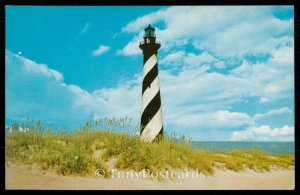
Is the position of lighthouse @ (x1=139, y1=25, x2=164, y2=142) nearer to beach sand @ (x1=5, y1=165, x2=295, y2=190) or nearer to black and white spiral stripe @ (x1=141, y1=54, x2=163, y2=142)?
black and white spiral stripe @ (x1=141, y1=54, x2=163, y2=142)

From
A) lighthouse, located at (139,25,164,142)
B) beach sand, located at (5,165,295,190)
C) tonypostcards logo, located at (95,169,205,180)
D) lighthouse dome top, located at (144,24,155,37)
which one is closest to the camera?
beach sand, located at (5,165,295,190)

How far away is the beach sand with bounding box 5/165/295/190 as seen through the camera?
243 inches

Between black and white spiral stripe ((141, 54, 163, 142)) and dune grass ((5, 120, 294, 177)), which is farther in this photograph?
black and white spiral stripe ((141, 54, 163, 142))

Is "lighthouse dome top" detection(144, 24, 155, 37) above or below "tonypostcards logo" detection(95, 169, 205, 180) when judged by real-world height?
above

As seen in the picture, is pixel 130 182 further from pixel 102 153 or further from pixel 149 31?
pixel 149 31

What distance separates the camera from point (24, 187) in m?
6.16

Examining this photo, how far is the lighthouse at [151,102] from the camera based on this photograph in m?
8.08

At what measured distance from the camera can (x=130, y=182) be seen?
6480 mm

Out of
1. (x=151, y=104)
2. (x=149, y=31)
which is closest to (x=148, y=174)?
(x=151, y=104)

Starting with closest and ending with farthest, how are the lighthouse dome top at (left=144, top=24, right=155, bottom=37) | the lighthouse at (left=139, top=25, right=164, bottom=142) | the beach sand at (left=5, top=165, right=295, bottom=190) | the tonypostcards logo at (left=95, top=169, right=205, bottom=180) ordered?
the beach sand at (left=5, top=165, right=295, bottom=190), the tonypostcards logo at (left=95, top=169, right=205, bottom=180), the lighthouse dome top at (left=144, top=24, right=155, bottom=37), the lighthouse at (left=139, top=25, right=164, bottom=142)

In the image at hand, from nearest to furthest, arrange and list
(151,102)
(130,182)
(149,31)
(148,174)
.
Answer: (130,182)
(148,174)
(149,31)
(151,102)

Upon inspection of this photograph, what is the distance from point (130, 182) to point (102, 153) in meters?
0.81

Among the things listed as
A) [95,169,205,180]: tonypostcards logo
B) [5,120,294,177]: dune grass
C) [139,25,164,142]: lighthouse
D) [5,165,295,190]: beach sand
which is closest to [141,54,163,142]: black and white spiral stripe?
[139,25,164,142]: lighthouse
